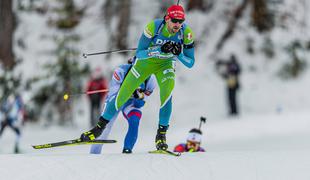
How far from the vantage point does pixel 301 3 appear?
2216 centimetres

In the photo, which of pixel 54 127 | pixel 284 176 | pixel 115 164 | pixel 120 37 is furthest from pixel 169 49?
pixel 120 37

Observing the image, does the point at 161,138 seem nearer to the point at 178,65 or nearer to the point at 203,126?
the point at 203,126

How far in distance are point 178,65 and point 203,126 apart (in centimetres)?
373

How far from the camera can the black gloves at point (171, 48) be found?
8.25 m

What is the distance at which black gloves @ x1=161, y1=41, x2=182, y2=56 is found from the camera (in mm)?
8250

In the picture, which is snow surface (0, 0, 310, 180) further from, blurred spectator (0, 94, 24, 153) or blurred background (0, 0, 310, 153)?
blurred spectator (0, 94, 24, 153)

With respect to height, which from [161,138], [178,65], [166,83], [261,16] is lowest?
[161,138]

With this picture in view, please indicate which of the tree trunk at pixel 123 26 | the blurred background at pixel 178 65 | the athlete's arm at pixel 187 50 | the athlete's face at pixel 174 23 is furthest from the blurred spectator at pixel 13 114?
the athlete's face at pixel 174 23

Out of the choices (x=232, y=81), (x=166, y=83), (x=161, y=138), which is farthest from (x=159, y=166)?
(x=232, y=81)

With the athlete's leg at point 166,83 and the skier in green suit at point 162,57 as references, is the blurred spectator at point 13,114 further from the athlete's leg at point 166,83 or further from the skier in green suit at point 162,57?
the athlete's leg at point 166,83

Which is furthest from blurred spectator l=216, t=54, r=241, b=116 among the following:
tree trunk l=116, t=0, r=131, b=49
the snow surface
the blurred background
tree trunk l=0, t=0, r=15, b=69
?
tree trunk l=0, t=0, r=15, b=69

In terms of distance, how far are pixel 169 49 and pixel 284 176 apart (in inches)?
85.3

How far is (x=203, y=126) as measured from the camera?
56.7 ft

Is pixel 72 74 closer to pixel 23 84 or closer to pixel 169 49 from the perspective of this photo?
pixel 23 84
